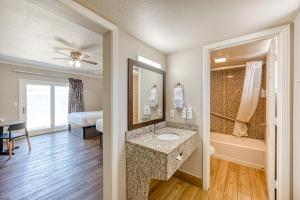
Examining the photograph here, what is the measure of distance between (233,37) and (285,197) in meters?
1.85

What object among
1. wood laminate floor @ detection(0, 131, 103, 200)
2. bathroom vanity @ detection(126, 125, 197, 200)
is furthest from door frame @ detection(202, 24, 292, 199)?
wood laminate floor @ detection(0, 131, 103, 200)

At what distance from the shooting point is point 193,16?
1274 millimetres

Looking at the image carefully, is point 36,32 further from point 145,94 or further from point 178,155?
point 178,155

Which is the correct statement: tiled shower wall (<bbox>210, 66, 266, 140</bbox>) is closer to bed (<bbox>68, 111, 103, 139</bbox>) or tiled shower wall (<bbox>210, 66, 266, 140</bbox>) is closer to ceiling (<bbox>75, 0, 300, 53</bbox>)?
ceiling (<bbox>75, 0, 300, 53</bbox>)

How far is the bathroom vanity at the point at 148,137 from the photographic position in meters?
1.32

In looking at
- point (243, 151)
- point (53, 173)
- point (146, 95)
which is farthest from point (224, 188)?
point (53, 173)

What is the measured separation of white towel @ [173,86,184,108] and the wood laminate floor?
166 centimetres

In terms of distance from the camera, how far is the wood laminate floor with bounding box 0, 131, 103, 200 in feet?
5.87

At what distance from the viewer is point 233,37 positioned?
1701 millimetres

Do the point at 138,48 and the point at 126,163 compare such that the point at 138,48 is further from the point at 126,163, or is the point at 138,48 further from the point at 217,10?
the point at 126,163

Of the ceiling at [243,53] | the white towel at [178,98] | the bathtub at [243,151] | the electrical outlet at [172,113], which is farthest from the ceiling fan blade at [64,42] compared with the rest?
the bathtub at [243,151]

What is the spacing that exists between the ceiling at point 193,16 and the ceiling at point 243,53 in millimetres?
611

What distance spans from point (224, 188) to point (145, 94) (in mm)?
1767

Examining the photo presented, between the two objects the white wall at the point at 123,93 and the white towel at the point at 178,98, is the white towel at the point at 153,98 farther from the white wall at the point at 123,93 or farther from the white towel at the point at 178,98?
the white wall at the point at 123,93
